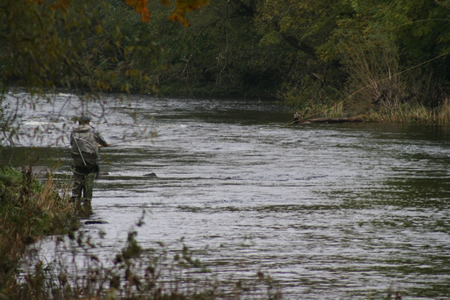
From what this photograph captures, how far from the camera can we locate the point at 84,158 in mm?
13664

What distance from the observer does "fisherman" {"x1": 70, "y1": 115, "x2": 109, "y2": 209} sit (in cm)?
1358

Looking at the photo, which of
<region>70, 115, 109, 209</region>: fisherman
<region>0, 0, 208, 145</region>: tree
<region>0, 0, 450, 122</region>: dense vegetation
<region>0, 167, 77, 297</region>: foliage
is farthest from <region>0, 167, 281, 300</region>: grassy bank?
<region>0, 0, 450, 122</region>: dense vegetation

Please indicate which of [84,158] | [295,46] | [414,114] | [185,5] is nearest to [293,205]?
[84,158]

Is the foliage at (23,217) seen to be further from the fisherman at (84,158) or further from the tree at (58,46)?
the tree at (58,46)

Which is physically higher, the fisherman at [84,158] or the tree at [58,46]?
the tree at [58,46]

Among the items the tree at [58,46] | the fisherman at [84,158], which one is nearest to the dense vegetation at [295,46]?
the tree at [58,46]

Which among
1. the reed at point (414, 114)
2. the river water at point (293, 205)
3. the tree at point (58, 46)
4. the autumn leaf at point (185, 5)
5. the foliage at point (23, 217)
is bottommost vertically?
the river water at point (293, 205)

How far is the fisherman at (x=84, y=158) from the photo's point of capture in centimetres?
1358

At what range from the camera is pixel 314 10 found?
47156 mm

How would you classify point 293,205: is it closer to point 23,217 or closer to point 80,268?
point 80,268

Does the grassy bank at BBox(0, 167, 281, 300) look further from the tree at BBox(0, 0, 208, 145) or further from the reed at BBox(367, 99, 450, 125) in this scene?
the reed at BBox(367, 99, 450, 125)

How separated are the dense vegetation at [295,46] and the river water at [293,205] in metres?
0.56

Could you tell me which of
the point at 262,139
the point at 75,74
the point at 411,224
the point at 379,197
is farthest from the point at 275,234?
the point at 262,139

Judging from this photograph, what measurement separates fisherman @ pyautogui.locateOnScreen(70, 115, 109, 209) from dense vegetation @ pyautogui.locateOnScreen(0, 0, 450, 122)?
113cm
